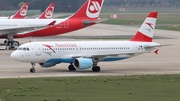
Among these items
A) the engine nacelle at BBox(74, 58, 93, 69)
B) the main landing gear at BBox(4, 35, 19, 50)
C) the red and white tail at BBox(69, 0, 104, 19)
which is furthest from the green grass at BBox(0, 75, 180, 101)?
the main landing gear at BBox(4, 35, 19, 50)

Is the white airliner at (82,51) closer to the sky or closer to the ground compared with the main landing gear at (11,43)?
closer to the sky

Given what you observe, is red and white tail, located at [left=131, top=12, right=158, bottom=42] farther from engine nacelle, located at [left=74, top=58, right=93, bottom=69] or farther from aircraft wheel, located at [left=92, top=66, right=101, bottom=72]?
engine nacelle, located at [left=74, top=58, right=93, bottom=69]

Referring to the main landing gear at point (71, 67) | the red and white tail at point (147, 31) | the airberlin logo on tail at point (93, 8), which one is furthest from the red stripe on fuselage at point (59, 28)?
the main landing gear at point (71, 67)

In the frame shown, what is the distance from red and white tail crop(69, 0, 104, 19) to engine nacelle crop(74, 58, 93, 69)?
987 inches

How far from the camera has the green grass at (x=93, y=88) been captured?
2831 cm

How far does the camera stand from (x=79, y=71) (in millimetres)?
43281

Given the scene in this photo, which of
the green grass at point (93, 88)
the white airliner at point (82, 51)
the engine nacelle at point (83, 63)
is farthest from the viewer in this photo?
the white airliner at point (82, 51)

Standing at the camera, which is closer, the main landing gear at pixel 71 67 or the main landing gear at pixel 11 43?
the main landing gear at pixel 71 67

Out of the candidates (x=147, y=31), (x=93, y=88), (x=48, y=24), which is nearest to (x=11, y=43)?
(x=48, y=24)

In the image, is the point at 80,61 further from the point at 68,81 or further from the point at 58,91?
the point at 58,91

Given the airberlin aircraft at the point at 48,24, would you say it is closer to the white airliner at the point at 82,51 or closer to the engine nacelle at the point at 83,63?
the white airliner at the point at 82,51

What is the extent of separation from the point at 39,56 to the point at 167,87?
1233 cm

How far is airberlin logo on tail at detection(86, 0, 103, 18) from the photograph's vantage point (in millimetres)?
66812

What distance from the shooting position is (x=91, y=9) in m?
67.5
